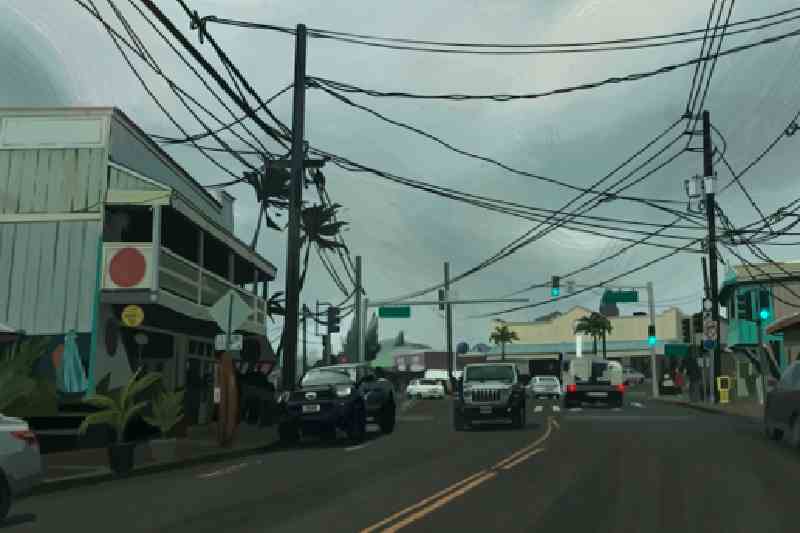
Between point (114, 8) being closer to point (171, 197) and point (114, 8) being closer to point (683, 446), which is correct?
point (171, 197)

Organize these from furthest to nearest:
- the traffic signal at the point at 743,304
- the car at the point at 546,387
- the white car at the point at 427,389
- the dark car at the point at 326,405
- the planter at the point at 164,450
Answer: the white car at the point at 427,389 < the car at the point at 546,387 < the traffic signal at the point at 743,304 < the dark car at the point at 326,405 < the planter at the point at 164,450

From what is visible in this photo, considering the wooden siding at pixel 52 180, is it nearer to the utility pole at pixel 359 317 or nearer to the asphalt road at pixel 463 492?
the asphalt road at pixel 463 492

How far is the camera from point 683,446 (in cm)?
1758

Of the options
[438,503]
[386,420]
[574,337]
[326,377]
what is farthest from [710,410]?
[574,337]

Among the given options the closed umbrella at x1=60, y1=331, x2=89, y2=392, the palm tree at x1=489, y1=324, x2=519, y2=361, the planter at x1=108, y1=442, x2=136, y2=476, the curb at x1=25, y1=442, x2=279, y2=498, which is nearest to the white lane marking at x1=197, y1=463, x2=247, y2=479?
the curb at x1=25, y1=442, x2=279, y2=498

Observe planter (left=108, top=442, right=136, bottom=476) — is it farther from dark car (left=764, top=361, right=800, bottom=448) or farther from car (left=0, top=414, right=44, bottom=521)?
dark car (left=764, top=361, right=800, bottom=448)

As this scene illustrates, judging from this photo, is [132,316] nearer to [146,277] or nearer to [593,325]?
[146,277]

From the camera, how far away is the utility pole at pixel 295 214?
2244 centimetres

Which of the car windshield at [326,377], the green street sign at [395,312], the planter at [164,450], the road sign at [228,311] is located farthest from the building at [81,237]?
the green street sign at [395,312]

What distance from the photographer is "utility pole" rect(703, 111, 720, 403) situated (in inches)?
1460

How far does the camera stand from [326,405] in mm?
20141

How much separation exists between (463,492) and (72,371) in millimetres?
11916

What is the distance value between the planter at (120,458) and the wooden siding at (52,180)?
841 cm

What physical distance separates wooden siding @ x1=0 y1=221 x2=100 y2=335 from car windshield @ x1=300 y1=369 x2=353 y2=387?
17.8 feet
